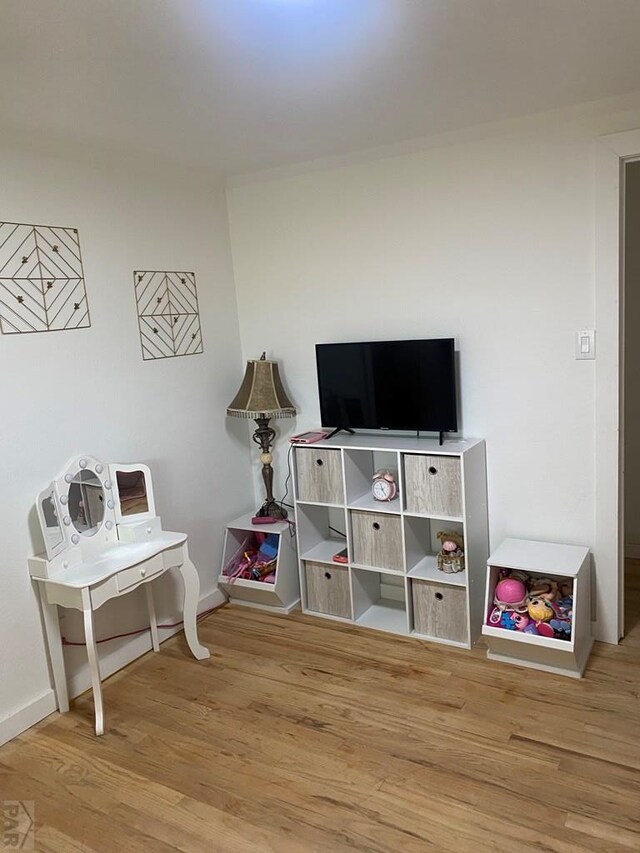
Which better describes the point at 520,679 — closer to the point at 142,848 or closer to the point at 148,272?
the point at 142,848

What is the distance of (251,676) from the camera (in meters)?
2.98

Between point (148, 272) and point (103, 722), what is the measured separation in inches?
78.8

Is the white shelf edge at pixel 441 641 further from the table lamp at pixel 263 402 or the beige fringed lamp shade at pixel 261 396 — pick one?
the beige fringed lamp shade at pixel 261 396

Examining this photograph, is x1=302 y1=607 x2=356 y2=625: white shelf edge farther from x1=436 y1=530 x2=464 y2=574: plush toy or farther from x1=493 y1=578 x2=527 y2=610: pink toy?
x1=493 y1=578 x2=527 y2=610: pink toy

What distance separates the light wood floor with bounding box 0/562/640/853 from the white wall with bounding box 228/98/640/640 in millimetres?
704

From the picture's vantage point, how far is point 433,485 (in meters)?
3.05

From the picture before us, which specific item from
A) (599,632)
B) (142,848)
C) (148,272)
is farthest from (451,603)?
(148,272)

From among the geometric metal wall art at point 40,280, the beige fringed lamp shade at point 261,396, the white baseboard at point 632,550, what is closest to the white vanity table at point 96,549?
the geometric metal wall art at point 40,280

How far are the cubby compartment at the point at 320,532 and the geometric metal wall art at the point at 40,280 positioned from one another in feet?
4.79

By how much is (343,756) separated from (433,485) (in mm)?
1201

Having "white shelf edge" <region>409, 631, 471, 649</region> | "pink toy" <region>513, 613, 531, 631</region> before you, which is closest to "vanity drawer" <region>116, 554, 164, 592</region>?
"white shelf edge" <region>409, 631, 471, 649</region>

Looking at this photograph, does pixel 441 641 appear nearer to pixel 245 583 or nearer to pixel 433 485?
pixel 433 485

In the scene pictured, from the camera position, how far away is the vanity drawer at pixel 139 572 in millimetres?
2688

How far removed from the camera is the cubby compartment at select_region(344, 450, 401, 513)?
3262 millimetres
